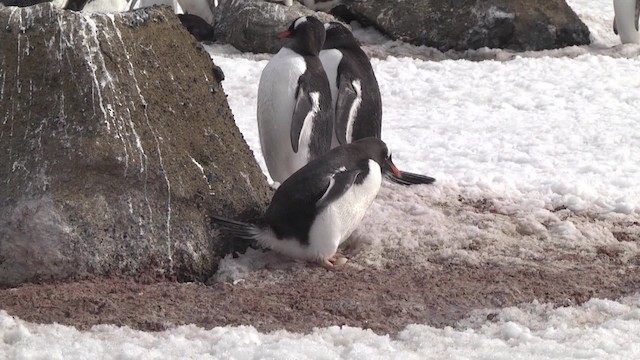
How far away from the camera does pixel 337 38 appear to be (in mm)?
6059

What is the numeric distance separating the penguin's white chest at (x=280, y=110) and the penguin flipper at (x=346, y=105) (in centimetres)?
37

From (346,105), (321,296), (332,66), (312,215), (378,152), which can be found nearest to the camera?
(321,296)

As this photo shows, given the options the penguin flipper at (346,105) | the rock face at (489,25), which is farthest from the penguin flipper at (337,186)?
the rock face at (489,25)

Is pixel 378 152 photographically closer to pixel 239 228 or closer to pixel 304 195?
pixel 304 195

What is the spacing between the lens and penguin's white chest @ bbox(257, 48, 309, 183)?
5207mm

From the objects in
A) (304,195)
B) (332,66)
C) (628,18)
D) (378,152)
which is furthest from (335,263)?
(628,18)

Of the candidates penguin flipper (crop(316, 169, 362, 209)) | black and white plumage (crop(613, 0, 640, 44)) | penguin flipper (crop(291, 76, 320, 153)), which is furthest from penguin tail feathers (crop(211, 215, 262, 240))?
black and white plumage (crop(613, 0, 640, 44))

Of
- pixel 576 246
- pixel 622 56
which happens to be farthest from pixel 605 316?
pixel 622 56

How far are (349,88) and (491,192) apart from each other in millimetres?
968

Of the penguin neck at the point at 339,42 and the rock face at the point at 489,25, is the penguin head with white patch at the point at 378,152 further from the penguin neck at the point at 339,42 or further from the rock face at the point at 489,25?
the rock face at the point at 489,25

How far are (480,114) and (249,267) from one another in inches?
165

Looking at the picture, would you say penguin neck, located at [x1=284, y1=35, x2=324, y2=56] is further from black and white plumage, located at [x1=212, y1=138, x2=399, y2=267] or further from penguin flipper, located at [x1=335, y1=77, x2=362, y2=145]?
black and white plumage, located at [x1=212, y1=138, x2=399, y2=267]

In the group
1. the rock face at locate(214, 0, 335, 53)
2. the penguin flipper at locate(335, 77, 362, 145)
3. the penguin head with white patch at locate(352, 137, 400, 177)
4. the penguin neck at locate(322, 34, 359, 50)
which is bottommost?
the rock face at locate(214, 0, 335, 53)

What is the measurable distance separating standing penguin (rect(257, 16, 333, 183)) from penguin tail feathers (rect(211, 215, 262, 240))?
94 cm
